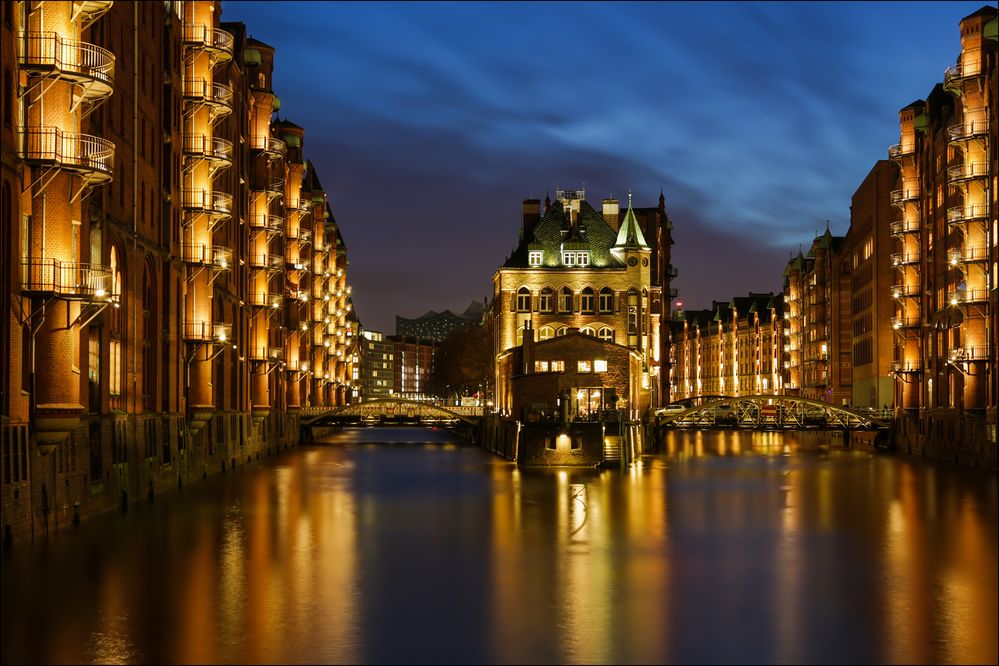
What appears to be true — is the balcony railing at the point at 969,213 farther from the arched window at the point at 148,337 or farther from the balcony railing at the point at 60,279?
the balcony railing at the point at 60,279

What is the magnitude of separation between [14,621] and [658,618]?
1357cm

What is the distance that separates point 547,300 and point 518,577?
7783cm

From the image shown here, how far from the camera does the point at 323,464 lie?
8769 centimetres

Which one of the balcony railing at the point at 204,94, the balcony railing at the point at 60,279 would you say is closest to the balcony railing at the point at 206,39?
the balcony railing at the point at 204,94

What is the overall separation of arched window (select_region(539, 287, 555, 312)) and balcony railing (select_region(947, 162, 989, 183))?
141ft

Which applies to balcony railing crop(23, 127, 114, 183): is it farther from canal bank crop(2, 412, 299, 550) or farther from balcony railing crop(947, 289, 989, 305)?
→ balcony railing crop(947, 289, 989, 305)

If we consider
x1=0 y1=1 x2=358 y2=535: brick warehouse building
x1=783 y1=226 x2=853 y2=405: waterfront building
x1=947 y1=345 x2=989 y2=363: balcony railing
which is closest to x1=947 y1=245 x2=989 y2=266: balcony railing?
x1=947 y1=345 x2=989 y2=363: balcony railing

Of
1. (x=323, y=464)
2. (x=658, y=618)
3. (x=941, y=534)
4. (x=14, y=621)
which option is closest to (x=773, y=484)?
(x=941, y=534)

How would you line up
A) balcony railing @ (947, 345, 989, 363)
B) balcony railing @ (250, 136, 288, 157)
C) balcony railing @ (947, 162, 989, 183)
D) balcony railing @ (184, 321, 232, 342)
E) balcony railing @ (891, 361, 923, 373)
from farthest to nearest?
balcony railing @ (891, 361, 923, 373) → balcony railing @ (250, 136, 288, 157) → balcony railing @ (947, 162, 989, 183) → balcony railing @ (947, 345, 989, 363) → balcony railing @ (184, 321, 232, 342)

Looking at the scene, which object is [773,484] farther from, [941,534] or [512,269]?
[512,269]

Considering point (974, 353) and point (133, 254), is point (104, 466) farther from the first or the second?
point (974, 353)

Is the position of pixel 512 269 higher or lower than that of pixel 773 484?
higher

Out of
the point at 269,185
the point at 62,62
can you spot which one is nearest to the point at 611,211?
the point at 269,185

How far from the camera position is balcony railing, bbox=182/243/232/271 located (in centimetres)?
6238
